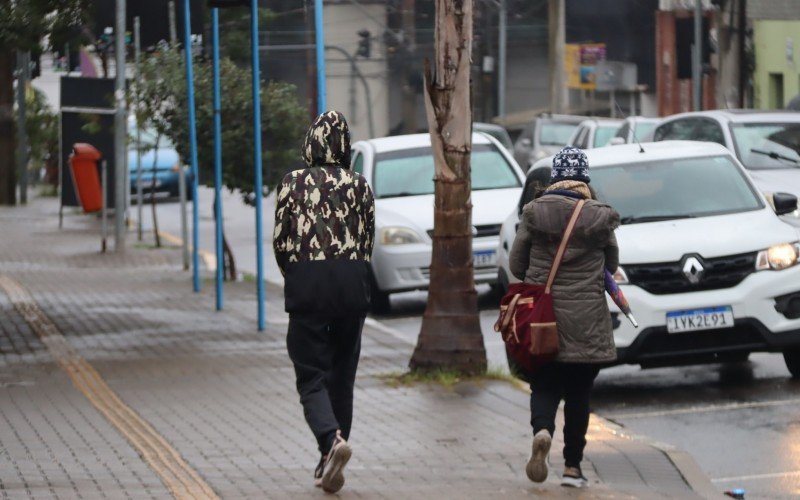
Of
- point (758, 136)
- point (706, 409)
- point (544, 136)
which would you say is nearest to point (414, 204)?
point (758, 136)

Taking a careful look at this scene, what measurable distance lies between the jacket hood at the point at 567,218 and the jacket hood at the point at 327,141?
0.94 meters

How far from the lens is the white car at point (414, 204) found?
17.0 meters

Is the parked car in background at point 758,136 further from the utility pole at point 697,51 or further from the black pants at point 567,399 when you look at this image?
the utility pole at point 697,51

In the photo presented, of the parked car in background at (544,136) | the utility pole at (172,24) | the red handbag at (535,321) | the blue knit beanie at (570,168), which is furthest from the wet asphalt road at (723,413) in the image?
the parked car in background at (544,136)

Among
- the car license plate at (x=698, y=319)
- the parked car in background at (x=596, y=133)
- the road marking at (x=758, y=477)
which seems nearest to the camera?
the road marking at (x=758, y=477)

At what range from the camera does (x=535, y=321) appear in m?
8.16

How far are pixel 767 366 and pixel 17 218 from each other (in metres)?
24.1

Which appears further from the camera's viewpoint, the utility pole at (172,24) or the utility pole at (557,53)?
the utility pole at (557,53)

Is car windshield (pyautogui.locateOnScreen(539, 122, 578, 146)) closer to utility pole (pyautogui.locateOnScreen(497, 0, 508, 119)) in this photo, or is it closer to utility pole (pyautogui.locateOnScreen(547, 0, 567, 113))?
utility pole (pyautogui.locateOnScreen(547, 0, 567, 113))

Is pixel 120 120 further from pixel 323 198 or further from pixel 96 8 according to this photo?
pixel 323 198

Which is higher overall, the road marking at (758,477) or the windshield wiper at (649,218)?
the windshield wiper at (649,218)

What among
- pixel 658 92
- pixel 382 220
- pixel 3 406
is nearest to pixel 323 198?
pixel 3 406

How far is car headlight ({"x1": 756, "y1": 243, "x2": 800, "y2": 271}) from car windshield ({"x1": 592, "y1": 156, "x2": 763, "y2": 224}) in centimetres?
76

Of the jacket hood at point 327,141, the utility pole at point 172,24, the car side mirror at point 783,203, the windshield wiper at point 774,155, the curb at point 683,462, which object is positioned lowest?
the curb at point 683,462
